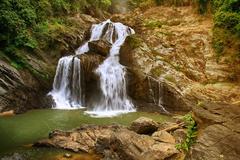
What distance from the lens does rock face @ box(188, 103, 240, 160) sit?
7.79m

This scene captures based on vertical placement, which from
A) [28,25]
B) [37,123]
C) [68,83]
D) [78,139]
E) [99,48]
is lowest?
[78,139]

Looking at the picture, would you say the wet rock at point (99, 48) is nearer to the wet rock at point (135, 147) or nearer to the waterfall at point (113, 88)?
the waterfall at point (113, 88)

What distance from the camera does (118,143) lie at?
A: 10773mm

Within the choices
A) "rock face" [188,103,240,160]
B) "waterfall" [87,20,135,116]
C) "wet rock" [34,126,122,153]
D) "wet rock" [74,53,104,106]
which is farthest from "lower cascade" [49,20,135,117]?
"rock face" [188,103,240,160]

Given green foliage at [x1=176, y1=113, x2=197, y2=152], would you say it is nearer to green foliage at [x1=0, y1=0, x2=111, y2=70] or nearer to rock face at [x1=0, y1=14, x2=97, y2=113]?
rock face at [x1=0, y1=14, x2=97, y2=113]

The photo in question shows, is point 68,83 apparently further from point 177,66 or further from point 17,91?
point 177,66

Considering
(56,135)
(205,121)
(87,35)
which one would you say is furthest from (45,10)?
(205,121)

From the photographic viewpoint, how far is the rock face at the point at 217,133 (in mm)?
7789

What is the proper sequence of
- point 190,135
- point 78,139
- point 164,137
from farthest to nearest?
point 78,139
point 164,137
point 190,135

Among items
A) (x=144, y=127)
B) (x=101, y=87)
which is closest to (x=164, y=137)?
(x=144, y=127)

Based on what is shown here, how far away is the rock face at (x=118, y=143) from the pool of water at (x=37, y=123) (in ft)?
3.31

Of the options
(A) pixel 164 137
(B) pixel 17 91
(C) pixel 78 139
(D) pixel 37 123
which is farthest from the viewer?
(B) pixel 17 91

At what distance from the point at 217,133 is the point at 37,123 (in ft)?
32.2

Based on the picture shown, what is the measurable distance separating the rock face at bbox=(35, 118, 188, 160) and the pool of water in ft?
3.31
